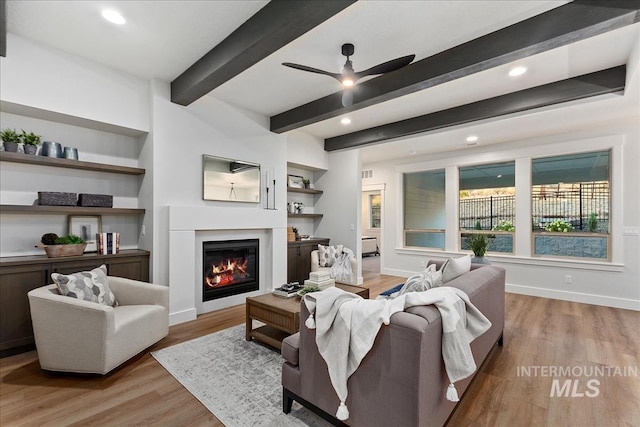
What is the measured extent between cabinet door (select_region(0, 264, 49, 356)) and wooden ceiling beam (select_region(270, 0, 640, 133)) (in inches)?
145

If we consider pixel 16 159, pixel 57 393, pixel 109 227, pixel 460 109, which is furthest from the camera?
pixel 460 109

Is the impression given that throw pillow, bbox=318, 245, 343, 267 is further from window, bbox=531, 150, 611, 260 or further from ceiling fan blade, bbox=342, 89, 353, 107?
window, bbox=531, 150, 611, 260

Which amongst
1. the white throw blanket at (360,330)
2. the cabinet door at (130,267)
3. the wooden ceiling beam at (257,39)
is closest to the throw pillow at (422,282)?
the white throw blanket at (360,330)

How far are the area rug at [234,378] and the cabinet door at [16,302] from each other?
1.25 metres

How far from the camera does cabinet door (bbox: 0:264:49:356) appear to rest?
2.66 metres

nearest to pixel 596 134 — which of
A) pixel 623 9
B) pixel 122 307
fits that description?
pixel 623 9

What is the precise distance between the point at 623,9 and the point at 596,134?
352 cm

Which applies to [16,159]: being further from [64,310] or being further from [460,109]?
[460,109]

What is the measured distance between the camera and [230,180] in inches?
169

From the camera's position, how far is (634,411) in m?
2.03

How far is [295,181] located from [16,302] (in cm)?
412

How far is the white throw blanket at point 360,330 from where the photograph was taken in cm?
151

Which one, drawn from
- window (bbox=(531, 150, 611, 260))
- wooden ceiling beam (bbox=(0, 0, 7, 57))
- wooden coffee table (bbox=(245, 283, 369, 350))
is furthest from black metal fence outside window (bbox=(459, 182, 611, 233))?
wooden ceiling beam (bbox=(0, 0, 7, 57))

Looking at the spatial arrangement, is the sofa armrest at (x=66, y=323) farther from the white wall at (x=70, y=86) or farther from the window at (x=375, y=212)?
the window at (x=375, y=212)
